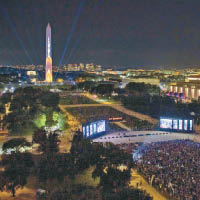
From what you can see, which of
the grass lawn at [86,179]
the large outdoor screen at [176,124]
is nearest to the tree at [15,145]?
the grass lawn at [86,179]

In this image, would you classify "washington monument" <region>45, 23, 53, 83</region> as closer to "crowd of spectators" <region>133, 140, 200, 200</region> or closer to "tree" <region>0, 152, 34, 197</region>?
"crowd of spectators" <region>133, 140, 200, 200</region>

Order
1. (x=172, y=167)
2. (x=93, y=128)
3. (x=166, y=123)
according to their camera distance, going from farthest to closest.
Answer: (x=166, y=123)
(x=93, y=128)
(x=172, y=167)

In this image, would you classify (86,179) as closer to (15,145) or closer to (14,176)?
(14,176)

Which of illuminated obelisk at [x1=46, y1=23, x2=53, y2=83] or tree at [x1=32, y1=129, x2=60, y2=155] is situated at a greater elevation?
illuminated obelisk at [x1=46, y1=23, x2=53, y2=83]

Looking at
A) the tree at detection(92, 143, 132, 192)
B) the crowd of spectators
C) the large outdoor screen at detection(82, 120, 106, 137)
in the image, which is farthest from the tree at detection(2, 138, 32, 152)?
the crowd of spectators

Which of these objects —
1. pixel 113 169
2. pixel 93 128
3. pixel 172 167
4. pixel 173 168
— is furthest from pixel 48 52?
pixel 113 169

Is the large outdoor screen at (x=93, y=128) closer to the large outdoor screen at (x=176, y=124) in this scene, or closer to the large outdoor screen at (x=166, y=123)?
the large outdoor screen at (x=166, y=123)
